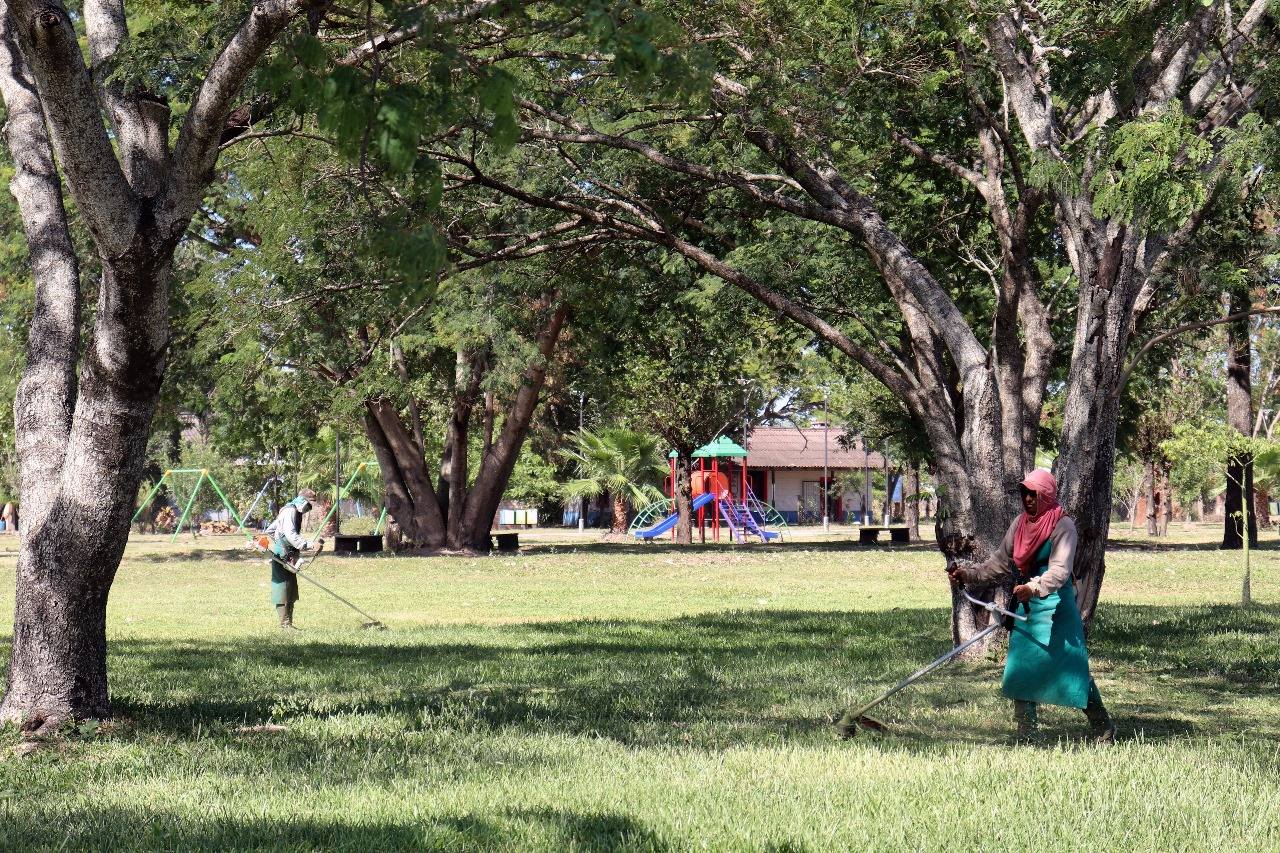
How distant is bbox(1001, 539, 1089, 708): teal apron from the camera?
768 cm

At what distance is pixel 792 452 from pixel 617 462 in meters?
31.7

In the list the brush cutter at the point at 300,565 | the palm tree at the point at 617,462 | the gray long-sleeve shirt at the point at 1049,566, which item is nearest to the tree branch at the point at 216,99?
the gray long-sleeve shirt at the point at 1049,566

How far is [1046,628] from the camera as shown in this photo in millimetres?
7785

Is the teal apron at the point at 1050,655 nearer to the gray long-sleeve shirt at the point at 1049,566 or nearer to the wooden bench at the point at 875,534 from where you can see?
the gray long-sleeve shirt at the point at 1049,566

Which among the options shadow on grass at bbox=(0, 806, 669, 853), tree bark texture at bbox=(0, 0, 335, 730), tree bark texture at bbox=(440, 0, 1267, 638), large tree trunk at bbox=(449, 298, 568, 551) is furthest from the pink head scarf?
large tree trunk at bbox=(449, 298, 568, 551)

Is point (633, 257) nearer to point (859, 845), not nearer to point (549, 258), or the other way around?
point (549, 258)

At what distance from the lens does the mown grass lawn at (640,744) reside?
5.50 metres

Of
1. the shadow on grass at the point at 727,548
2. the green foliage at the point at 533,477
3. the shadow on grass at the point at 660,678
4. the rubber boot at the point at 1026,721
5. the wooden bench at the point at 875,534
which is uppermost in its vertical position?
the green foliage at the point at 533,477

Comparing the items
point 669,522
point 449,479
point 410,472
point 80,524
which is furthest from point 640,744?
point 669,522

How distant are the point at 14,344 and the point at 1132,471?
190 feet

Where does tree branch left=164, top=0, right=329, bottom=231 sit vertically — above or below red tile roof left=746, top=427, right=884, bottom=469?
below

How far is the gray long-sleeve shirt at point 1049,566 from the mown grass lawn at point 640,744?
883mm

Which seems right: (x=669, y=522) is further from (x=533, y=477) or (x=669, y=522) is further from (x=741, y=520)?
(x=533, y=477)

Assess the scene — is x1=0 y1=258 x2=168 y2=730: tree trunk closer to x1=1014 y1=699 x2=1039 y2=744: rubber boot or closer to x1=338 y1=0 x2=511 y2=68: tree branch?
x1=338 y1=0 x2=511 y2=68: tree branch
